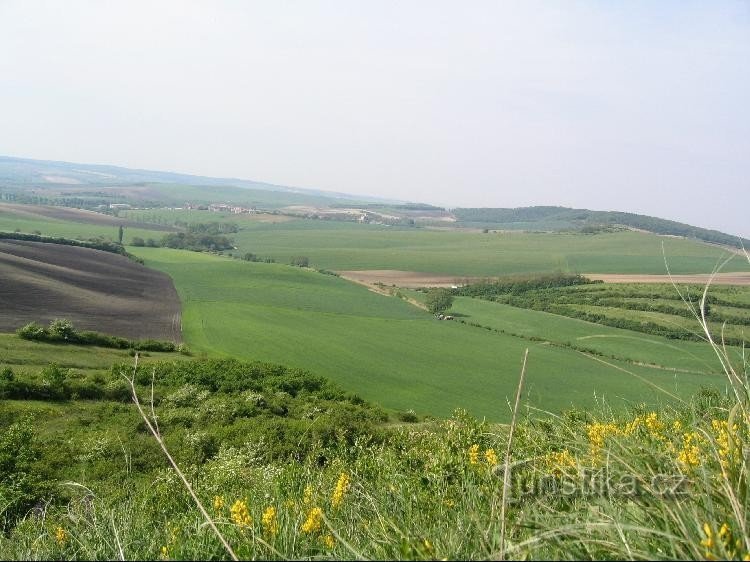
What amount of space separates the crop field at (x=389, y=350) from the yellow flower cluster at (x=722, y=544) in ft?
95.1

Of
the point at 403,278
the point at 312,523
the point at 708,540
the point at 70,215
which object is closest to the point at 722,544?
the point at 708,540

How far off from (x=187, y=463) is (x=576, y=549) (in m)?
19.2

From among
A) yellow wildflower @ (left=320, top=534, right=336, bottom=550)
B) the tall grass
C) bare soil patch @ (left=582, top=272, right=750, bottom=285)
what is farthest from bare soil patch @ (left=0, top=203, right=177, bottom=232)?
yellow wildflower @ (left=320, top=534, right=336, bottom=550)

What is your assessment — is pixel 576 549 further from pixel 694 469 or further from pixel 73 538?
pixel 73 538

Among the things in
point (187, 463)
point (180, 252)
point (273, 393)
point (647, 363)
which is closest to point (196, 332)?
point (273, 393)

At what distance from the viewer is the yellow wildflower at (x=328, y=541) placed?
12.0 feet

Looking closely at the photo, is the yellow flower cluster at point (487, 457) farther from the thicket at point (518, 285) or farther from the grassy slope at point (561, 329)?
the thicket at point (518, 285)

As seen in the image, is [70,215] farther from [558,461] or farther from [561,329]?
[558,461]

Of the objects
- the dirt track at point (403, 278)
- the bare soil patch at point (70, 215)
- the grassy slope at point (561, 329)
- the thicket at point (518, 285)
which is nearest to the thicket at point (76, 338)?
the grassy slope at point (561, 329)

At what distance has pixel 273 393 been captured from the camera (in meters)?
34.2

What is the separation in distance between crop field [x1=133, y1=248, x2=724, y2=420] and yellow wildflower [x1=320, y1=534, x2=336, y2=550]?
28.3 m

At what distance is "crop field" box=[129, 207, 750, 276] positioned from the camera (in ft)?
364

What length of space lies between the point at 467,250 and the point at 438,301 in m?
71.1

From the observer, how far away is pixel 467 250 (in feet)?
468
